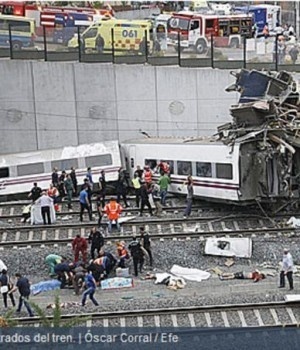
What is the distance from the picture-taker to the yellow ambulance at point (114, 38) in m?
32.3

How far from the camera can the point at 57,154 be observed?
28578 mm

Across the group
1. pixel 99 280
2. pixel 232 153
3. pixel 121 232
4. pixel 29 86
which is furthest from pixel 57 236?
pixel 29 86

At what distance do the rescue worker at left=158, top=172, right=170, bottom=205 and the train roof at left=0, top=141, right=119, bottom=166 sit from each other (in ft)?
8.57

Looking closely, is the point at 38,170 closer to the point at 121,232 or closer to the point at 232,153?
the point at 121,232

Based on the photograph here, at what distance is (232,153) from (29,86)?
10.2 m

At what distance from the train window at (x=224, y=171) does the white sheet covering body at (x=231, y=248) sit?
2874 millimetres

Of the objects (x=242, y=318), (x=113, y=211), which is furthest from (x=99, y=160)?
(x=242, y=318)

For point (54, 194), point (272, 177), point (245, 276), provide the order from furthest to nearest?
point (54, 194)
point (272, 177)
point (245, 276)

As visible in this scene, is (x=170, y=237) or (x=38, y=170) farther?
(x=38, y=170)

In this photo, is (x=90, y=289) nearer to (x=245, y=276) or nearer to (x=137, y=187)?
(x=245, y=276)

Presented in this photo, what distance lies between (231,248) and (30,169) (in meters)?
8.13

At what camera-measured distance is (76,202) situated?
27.5 metres

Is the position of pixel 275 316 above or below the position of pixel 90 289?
below

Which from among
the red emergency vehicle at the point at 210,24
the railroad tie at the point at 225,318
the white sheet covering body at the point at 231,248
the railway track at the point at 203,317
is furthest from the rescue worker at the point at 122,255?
the red emergency vehicle at the point at 210,24
